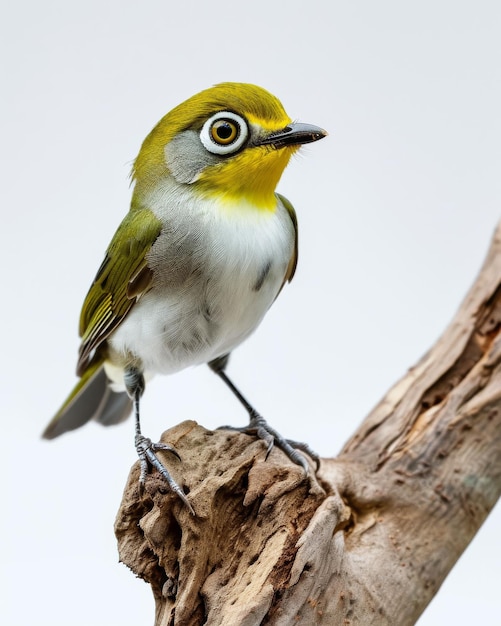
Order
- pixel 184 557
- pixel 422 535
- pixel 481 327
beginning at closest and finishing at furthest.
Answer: pixel 184 557 < pixel 422 535 < pixel 481 327

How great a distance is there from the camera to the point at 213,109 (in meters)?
3.82

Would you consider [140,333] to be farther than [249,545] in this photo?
Yes

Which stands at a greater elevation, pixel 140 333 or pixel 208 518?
pixel 140 333

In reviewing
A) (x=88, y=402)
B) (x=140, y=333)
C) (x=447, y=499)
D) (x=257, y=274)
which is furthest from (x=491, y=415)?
(x=88, y=402)

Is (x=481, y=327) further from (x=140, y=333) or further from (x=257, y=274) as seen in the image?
(x=140, y=333)

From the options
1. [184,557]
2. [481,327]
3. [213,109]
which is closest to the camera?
[184,557]

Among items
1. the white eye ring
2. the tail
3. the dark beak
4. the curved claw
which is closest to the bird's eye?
the white eye ring

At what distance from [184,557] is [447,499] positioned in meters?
1.69

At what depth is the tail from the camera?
506cm

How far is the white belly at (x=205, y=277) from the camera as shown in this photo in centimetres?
383

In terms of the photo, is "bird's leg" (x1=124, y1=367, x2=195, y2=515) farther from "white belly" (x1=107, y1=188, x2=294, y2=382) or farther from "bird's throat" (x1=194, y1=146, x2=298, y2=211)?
"bird's throat" (x1=194, y1=146, x2=298, y2=211)

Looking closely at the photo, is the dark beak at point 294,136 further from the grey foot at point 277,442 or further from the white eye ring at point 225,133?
the grey foot at point 277,442

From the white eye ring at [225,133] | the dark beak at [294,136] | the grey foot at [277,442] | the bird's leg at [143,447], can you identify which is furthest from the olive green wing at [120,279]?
the grey foot at [277,442]

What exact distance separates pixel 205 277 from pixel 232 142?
63cm
